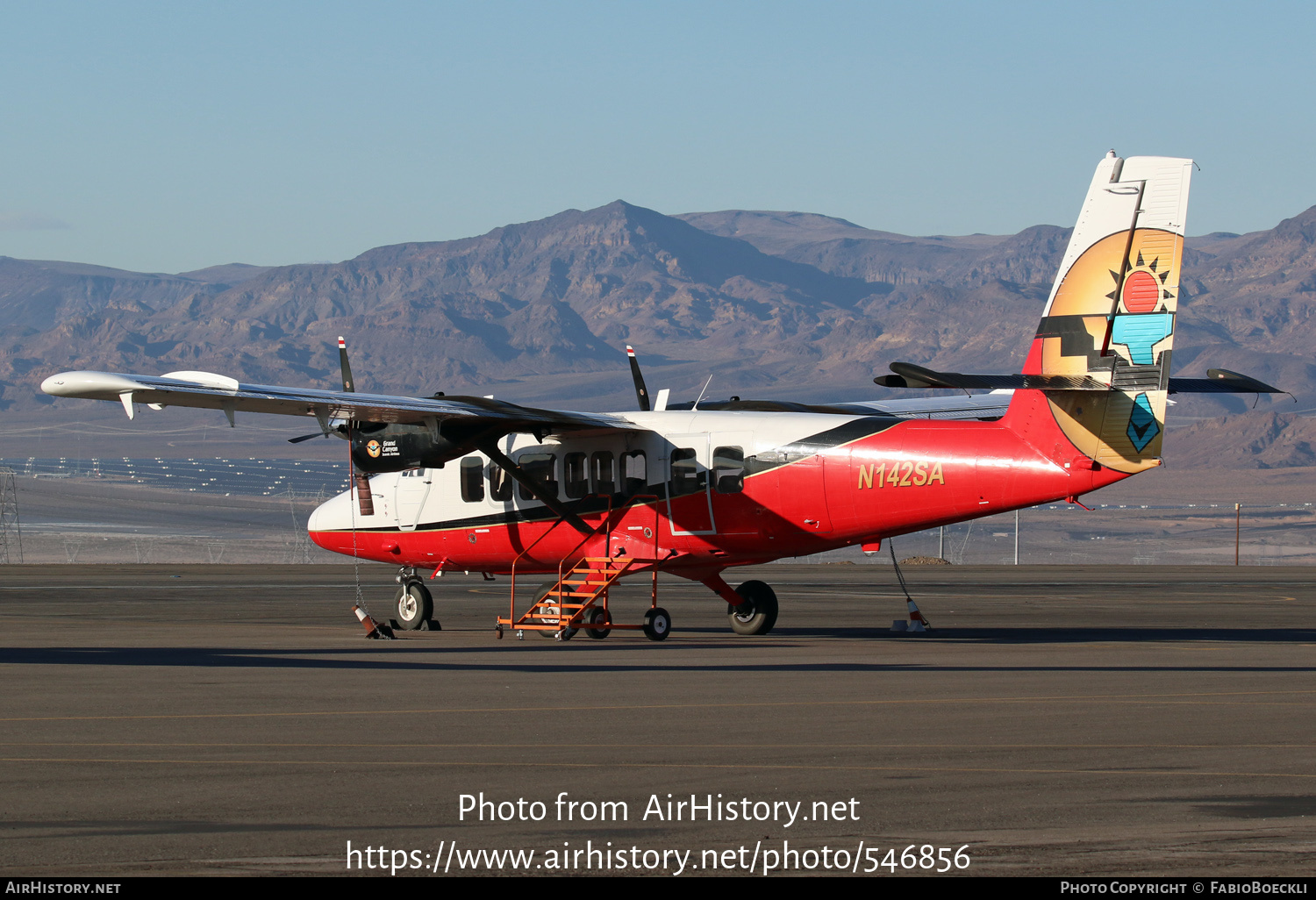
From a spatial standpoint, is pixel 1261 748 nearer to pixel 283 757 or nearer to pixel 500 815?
pixel 500 815

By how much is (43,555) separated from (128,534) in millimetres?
26714

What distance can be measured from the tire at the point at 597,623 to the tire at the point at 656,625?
2.39ft

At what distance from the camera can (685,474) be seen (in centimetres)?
2588

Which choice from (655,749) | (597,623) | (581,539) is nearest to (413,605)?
(581,539)

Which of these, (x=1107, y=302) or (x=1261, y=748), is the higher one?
(x=1107, y=302)

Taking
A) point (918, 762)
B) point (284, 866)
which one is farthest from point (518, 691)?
point (284, 866)

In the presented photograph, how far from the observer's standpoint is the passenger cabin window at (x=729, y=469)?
25.6m

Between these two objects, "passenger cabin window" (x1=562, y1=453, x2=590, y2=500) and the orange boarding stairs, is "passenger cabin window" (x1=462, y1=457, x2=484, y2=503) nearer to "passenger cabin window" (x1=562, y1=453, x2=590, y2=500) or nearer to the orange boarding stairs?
"passenger cabin window" (x1=562, y1=453, x2=590, y2=500)

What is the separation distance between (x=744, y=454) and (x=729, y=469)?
1.17 feet

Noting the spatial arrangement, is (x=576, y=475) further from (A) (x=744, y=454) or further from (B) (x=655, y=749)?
(B) (x=655, y=749)

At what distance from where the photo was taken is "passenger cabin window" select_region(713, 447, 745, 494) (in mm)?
25562

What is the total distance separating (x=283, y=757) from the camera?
41.0 feet

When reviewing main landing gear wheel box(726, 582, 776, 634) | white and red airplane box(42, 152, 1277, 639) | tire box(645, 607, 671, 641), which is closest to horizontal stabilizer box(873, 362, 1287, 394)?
white and red airplane box(42, 152, 1277, 639)

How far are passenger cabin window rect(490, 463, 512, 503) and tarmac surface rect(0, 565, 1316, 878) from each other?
8.33ft
